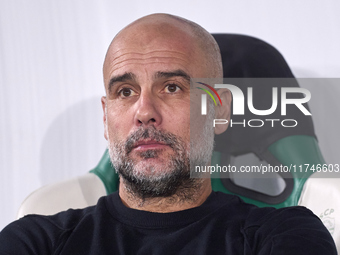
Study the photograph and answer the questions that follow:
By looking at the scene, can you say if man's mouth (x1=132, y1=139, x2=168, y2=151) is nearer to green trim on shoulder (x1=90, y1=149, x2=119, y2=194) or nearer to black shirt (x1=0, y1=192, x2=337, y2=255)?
black shirt (x1=0, y1=192, x2=337, y2=255)

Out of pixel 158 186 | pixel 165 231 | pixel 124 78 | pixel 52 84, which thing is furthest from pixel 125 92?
pixel 52 84

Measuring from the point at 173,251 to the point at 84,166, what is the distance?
1.21 meters

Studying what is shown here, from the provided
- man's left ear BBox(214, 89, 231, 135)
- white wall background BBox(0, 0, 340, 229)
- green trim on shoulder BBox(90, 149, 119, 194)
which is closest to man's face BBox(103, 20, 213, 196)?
man's left ear BBox(214, 89, 231, 135)

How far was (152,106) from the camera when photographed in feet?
3.35

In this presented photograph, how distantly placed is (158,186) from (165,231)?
12 centimetres

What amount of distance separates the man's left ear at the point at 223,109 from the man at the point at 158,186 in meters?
0.07

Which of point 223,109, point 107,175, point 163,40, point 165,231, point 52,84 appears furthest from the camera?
point 52,84

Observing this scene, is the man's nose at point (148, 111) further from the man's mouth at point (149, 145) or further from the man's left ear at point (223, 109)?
the man's left ear at point (223, 109)

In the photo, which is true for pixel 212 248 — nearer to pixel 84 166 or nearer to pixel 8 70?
pixel 84 166

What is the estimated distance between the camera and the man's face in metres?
1.01

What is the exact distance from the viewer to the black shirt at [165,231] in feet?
3.05

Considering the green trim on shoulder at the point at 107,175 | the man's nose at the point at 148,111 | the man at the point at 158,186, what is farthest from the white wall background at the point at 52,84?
the man's nose at the point at 148,111

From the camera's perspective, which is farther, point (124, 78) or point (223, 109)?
point (223, 109)

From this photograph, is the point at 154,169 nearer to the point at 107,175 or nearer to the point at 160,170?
the point at 160,170
